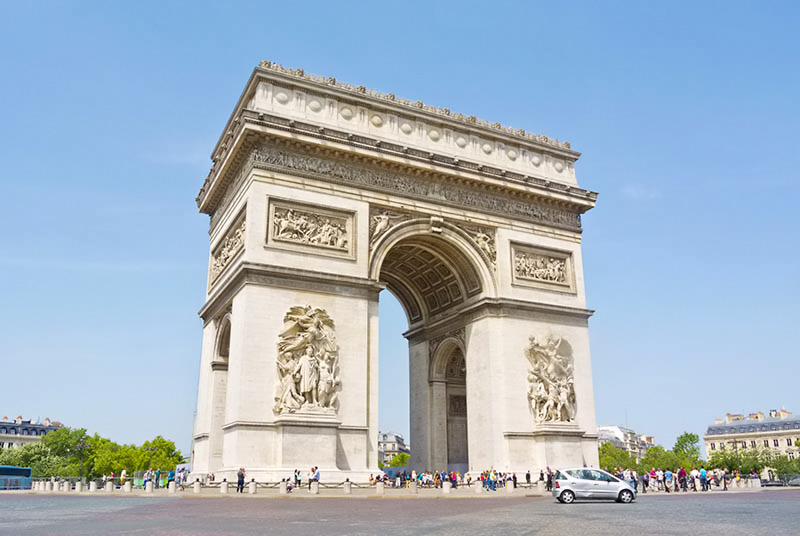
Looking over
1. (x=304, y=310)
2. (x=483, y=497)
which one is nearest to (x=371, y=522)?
(x=483, y=497)

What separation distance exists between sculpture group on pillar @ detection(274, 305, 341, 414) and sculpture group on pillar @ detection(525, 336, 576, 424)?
8.71 meters

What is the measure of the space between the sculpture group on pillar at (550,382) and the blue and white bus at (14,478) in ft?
110

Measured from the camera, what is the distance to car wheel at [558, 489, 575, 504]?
60.9ft

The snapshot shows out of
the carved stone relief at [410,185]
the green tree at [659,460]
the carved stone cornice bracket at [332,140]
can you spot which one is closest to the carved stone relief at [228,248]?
the carved stone cornice bracket at [332,140]

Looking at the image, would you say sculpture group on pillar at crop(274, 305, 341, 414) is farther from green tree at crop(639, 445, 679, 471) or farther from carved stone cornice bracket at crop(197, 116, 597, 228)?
green tree at crop(639, 445, 679, 471)

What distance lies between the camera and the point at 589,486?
62.8 feet

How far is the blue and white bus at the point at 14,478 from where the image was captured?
41625 millimetres

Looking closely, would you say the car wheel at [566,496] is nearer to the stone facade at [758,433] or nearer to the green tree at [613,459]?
the green tree at [613,459]

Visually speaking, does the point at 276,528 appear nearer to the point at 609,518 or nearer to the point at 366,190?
the point at 609,518

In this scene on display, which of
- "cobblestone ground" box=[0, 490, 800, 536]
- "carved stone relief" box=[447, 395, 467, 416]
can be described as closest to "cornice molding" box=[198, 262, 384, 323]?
"carved stone relief" box=[447, 395, 467, 416]

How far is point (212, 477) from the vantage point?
75.7ft

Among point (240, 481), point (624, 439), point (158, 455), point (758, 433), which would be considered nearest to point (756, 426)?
point (758, 433)

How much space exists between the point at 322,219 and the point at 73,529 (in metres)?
16.8

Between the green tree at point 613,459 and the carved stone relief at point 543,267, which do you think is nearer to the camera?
the carved stone relief at point 543,267
